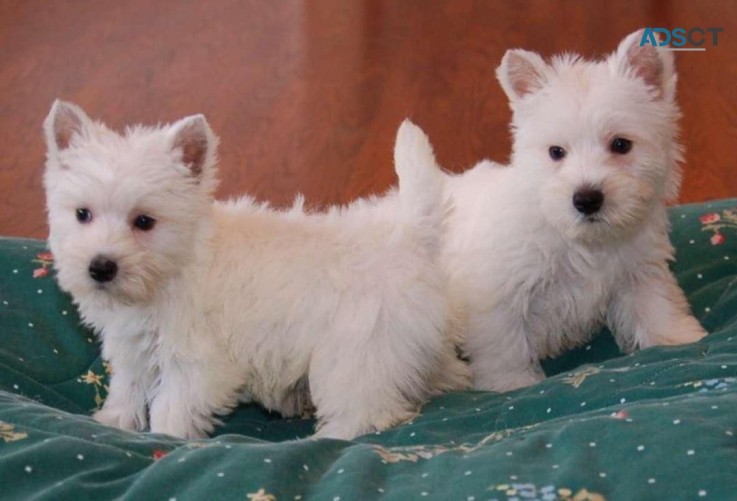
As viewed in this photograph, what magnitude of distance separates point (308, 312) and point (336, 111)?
3.95 metres

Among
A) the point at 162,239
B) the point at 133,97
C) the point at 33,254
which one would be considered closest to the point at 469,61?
the point at 133,97

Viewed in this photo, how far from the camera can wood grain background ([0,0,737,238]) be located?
236 inches

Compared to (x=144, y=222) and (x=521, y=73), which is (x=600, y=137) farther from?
(x=144, y=222)

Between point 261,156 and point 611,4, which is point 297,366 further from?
point 611,4

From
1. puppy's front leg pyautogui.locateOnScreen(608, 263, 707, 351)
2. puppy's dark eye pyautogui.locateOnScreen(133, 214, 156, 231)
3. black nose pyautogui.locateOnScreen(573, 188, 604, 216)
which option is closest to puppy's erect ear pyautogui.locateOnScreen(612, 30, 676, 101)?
black nose pyautogui.locateOnScreen(573, 188, 604, 216)

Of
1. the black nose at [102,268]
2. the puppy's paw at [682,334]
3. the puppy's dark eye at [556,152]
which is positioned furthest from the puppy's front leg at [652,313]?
the black nose at [102,268]

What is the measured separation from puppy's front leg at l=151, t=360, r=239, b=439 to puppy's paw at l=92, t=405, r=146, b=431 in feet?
0.54

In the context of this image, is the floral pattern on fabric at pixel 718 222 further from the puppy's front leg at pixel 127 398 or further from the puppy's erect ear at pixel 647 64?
the puppy's front leg at pixel 127 398

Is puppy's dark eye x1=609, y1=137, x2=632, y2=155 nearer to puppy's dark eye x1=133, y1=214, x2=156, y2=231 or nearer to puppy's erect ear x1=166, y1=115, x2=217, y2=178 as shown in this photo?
puppy's erect ear x1=166, y1=115, x2=217, y2=178

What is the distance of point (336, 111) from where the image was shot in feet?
22.3

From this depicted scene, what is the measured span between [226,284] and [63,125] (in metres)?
0.62

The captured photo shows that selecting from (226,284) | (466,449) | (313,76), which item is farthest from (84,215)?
(313,76)

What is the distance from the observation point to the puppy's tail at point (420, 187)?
302cm

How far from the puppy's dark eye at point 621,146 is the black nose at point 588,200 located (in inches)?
7.3
